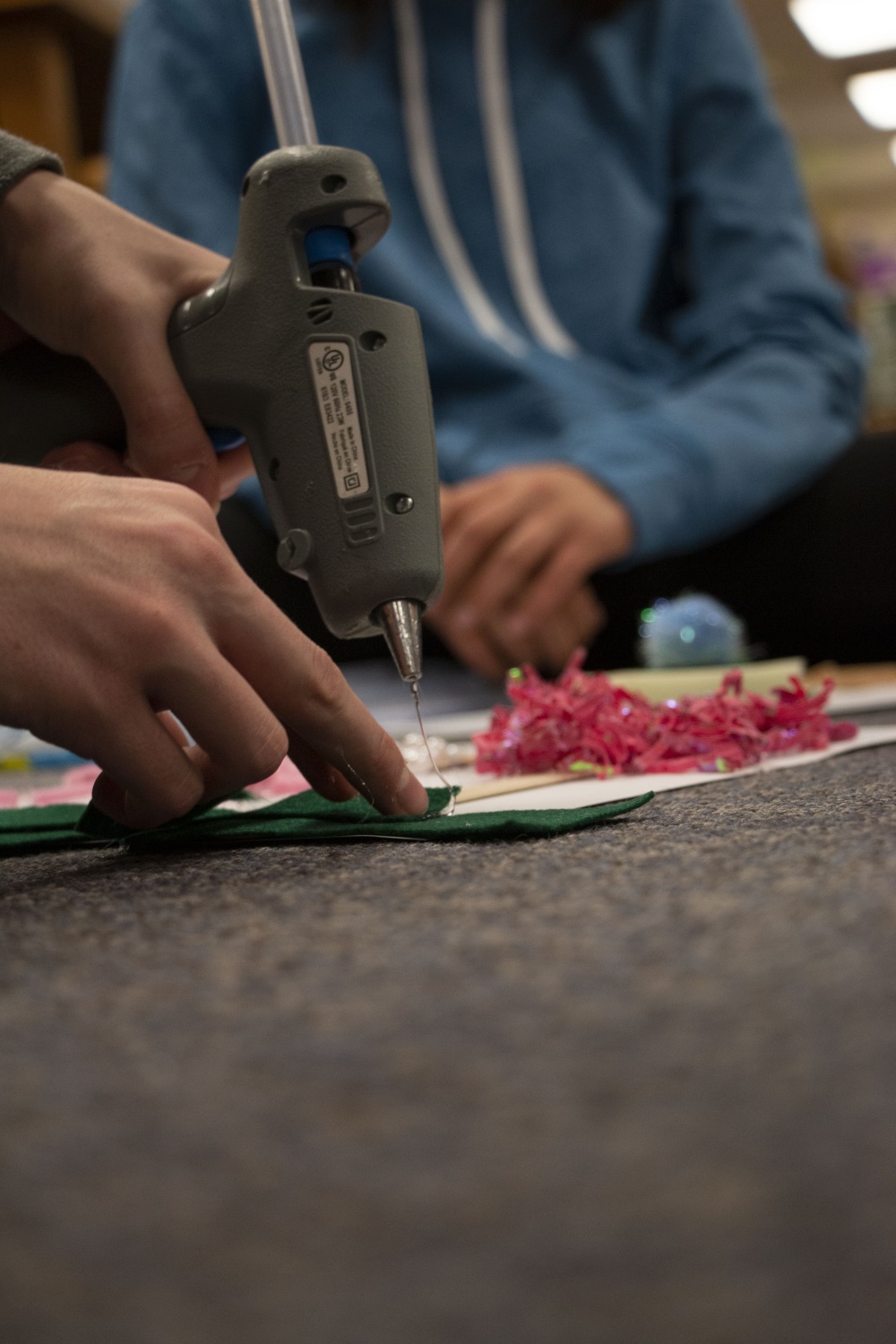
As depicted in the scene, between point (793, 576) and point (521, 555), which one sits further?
point (793, 576)

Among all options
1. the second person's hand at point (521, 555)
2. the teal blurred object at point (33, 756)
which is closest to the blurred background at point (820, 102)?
the second person's hand at point (521, 555)

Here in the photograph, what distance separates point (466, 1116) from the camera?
0.21 metres

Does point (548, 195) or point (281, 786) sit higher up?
point (548, 195)

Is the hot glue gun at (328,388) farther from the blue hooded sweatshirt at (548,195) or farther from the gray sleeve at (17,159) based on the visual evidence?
the blue hooded sweatshirt at (548,195)

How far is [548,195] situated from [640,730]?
1185mm

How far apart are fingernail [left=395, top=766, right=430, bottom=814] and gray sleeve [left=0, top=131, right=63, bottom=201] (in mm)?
393

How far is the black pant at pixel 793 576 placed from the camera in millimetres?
1484

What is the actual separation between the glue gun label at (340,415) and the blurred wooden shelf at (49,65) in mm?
2395

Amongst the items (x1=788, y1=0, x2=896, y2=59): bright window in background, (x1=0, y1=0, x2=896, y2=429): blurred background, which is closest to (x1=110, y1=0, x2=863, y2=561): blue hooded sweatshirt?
(x1=0, y1=0, x2=896, y2=429): blurred background

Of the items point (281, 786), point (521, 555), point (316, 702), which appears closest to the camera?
point (316, 702)

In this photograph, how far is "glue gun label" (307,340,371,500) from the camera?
0.60 meters

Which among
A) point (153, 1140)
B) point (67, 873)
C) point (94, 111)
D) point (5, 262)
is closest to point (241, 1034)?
point (153, 1140)

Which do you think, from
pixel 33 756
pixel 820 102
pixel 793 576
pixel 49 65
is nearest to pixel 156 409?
pixel 33 756

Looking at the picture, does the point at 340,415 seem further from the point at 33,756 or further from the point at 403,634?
the point at 33,756
